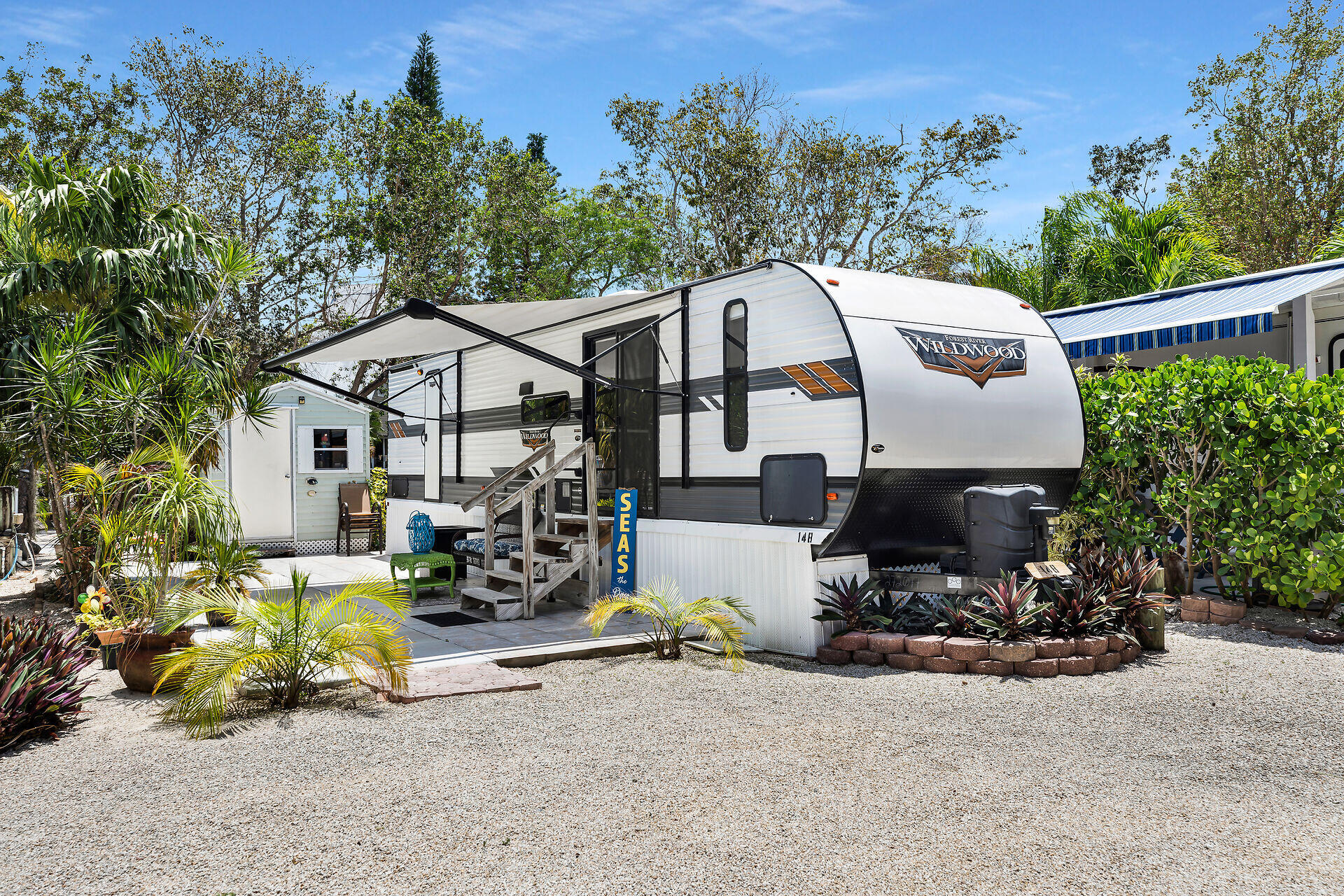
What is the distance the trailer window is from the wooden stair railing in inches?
29.9

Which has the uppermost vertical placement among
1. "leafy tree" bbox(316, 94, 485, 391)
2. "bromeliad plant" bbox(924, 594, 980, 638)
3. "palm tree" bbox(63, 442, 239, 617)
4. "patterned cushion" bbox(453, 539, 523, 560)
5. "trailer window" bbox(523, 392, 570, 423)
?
"leafy tree" bbox(316, 94, 485, 391)

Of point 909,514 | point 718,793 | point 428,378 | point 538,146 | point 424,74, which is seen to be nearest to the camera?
point 718,793

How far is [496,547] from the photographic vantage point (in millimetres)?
9703

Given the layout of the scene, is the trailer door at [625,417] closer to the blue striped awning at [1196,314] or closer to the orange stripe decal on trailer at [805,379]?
the orange stripe decal on trailer at [805,379]

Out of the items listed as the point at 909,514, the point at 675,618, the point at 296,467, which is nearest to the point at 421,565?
the point at 675,618

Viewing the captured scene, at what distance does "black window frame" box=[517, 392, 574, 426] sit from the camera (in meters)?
9.87

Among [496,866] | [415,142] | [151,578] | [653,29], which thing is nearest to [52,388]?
[151,578]

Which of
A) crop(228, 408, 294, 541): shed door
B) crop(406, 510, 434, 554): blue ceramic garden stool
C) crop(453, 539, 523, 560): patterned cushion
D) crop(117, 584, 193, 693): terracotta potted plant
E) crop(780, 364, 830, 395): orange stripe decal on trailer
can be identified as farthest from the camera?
crop(228, 408, 294, 541): shed door

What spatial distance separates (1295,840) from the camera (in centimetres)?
349

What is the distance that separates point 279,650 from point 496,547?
4346 millimetres

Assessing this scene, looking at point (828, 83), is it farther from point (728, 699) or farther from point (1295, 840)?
point (1295, 840)

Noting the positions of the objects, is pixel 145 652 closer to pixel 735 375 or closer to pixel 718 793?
pixel 718 793

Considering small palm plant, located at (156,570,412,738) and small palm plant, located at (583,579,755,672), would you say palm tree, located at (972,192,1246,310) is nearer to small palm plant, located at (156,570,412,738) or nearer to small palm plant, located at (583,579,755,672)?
small palm plant, located at (583,579,755,672)

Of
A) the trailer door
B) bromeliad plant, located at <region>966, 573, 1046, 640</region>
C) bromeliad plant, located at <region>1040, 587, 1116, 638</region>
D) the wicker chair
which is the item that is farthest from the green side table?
bromeliad plant, located at <region>1040, 587, 1116, 638</region>
